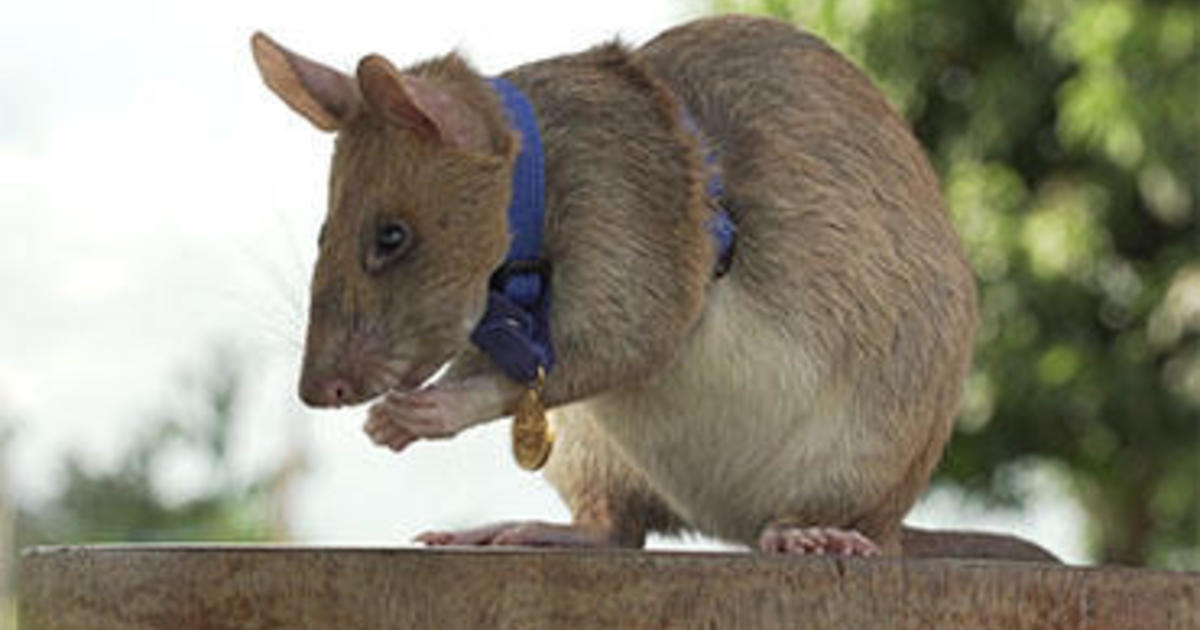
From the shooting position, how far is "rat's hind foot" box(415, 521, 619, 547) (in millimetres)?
4137

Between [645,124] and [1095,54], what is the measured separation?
10.7 m

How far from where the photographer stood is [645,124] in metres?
3.99

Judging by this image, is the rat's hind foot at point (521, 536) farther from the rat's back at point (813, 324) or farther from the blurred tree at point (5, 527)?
the blurred tree at point (5, 527)

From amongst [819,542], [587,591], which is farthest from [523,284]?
[587,591]

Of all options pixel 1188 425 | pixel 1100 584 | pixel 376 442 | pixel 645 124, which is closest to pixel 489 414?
pixel 376 442

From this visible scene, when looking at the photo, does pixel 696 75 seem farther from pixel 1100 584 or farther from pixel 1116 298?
pixel 1116 298

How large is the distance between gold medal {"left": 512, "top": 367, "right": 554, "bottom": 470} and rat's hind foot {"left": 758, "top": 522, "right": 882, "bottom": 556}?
1.29 feet

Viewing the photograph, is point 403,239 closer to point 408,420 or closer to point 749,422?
point 408,420

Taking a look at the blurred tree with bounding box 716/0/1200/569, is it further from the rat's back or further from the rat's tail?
the rat's back

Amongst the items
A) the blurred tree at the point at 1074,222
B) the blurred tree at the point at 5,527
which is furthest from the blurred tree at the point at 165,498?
the blurred tree at the point at 1074,222

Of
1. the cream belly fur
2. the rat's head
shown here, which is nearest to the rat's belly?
the cream belly fur

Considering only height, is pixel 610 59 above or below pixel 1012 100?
below

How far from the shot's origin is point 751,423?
4.02m

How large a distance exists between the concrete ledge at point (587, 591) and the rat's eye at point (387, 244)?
54 cm
